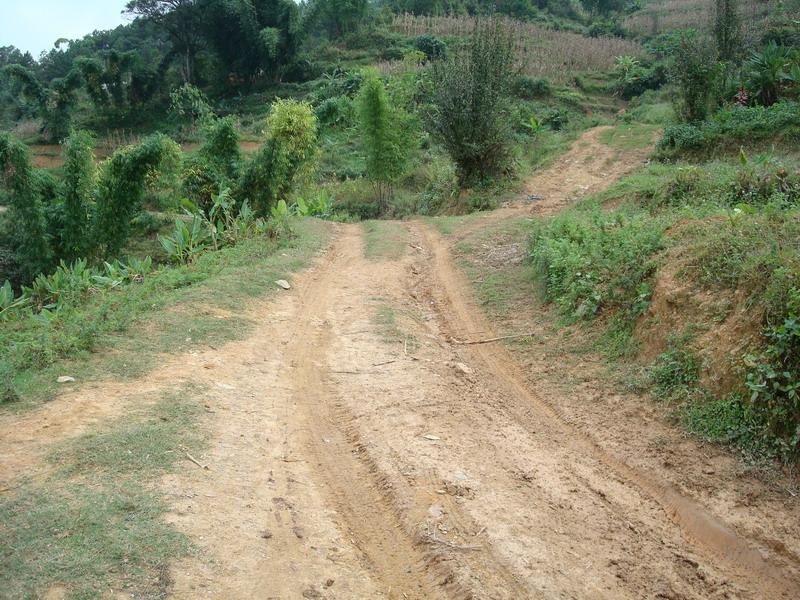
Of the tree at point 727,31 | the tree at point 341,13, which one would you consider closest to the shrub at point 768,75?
the tree at point 727,31

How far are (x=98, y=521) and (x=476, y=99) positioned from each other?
1497cm

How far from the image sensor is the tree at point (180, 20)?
44938 millimetres

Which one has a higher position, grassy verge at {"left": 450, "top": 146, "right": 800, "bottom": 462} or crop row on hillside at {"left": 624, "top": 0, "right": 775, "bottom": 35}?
crop row on hillside at {"left": 624, "top": 0, "right": 775, "bottom": 35}

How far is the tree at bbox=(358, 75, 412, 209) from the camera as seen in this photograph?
19391 millimetres

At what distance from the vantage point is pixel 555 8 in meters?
55.6

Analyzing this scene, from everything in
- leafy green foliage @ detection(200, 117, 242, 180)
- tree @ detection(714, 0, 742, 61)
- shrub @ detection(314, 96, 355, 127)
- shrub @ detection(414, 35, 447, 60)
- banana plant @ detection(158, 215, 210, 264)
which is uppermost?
shrub @ detection(414, 35, 447, 60)

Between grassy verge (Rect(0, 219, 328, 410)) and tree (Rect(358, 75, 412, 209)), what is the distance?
1007cm

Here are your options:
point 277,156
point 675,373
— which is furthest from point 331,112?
point 675,373

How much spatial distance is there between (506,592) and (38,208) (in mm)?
15619

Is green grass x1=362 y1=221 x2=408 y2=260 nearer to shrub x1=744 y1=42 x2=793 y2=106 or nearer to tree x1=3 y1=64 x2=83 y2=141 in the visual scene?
shrub x1=744 y1=42 x2=793 y2=106

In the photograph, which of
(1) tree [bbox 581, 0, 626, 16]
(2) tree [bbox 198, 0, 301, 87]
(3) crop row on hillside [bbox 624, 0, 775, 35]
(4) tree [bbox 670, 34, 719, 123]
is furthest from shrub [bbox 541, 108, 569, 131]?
(1) tree [bbox 581, 0, 626, 16]

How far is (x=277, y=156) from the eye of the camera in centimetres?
1553

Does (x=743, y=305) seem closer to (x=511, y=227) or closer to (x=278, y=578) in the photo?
(x=278, y=578)

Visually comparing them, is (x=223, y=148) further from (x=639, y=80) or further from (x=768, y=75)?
(x=639, y=80)
